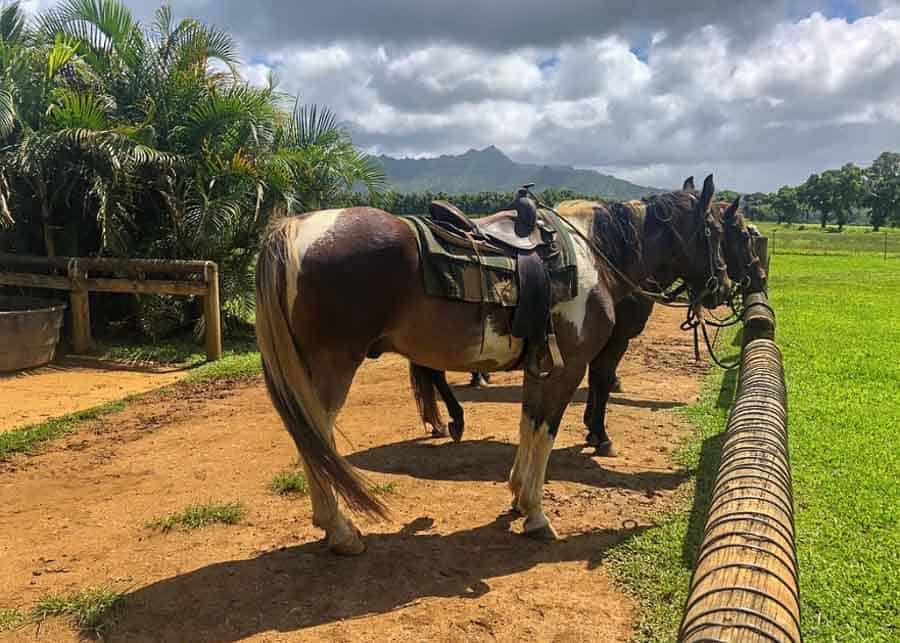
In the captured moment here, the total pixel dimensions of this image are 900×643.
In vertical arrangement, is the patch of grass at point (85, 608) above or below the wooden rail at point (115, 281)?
below

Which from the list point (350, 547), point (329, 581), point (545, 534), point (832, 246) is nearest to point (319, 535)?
point (350, 547)

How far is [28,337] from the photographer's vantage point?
733 centimetres

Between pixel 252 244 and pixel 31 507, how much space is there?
20.7ft

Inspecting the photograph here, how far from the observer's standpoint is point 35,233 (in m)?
9.29

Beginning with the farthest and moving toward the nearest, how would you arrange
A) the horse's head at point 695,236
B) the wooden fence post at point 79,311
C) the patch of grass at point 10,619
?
the wooden fence post at point 79,311 < the horse's head at point 695,236 < the patch of grass at point 10,619

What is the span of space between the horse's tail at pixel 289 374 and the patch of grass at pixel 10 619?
138cm

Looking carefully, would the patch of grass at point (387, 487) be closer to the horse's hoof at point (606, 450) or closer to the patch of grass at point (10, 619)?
the horse's hoof at point (606, 450)

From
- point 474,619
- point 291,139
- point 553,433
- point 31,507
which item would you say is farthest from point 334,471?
point 291,139

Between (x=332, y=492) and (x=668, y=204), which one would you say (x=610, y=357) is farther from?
(x=332, y=492)

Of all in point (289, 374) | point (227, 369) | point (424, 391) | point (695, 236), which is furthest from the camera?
point (227, 369)

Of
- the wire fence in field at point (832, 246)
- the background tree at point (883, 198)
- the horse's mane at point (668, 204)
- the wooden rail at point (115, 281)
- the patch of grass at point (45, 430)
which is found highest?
the background tree at point (883, 198)

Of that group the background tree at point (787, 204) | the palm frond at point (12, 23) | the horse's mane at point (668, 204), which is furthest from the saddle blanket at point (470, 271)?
the background tree at point (787, 204)

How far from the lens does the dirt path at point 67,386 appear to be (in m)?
5.96

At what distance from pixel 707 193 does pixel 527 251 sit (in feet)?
5.33
